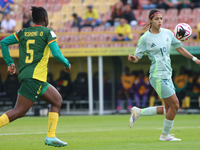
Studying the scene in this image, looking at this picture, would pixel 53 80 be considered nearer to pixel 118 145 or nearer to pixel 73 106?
pixel 73 106

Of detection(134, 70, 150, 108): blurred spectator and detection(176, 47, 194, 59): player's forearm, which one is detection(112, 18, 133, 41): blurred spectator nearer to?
detection(134, 70, 150, 108): blurred spectator

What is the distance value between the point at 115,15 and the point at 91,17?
1296 mm

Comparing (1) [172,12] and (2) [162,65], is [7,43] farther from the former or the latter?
(1) [172,12]

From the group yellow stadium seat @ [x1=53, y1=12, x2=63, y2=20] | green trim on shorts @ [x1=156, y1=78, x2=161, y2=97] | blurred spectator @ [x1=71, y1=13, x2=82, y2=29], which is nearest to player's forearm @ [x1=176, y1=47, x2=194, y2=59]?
green trim on shorts @ [x1=156, y1=78, x2=161, y2=97]

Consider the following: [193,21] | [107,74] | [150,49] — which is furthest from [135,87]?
[150,49]

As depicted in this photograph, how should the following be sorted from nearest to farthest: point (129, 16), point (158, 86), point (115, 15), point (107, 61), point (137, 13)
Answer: point (158, 86), point (129, 16), point (115, 15), point (107, 61), point (137, 13)

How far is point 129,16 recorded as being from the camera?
18.3m

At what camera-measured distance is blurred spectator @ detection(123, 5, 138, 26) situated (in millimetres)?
18141

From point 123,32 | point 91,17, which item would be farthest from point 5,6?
point 123,32

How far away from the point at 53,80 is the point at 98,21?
3822 mm

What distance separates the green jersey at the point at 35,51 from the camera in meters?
5.27

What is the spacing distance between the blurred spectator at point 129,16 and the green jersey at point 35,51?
13.1 metres

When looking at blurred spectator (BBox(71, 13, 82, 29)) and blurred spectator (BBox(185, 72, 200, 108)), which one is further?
blurred spectator (BBox(71, 13, 82, 29))

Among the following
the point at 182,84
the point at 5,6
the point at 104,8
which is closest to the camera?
the point at 182,84
